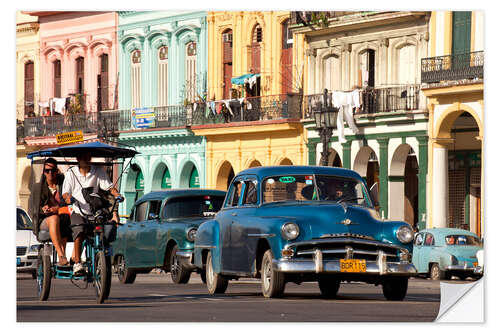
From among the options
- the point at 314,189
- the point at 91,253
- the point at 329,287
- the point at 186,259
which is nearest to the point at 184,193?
the point at 186,259

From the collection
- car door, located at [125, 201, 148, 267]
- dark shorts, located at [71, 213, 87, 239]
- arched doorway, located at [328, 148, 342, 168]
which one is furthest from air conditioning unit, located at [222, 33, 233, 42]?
dark shorts, located at [71, 213, 87, 239]

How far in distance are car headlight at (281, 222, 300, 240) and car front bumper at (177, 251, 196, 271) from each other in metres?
7.89

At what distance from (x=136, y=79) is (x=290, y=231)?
30.2m

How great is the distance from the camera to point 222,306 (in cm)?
1988

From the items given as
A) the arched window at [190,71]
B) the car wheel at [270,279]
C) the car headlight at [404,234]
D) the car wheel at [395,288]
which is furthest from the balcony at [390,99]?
the car headlight at [404,234]

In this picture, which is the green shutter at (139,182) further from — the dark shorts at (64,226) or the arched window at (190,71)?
the dark shorts at (64,226)

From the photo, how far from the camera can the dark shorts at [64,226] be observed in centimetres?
2098

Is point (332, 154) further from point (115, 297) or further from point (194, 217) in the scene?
point (115, 297)

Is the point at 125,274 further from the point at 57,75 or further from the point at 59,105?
the point at 57,75

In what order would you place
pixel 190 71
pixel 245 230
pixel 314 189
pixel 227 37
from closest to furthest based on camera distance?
pixel 245 230 < pixel 314 189 < pixel 190 71 < pixel 227 37

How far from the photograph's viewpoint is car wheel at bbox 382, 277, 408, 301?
21203 millimetres

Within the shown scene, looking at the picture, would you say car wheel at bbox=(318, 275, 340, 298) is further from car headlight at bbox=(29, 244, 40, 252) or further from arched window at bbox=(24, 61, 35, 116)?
arched window at bbox=(24, 61, 35, 116)

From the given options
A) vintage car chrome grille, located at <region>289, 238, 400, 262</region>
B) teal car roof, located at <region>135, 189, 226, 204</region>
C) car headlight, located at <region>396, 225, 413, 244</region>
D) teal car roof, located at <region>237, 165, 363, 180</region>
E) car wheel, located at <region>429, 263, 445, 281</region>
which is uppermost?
teal car roof, located at <region>237, 165, 363, 180</region>

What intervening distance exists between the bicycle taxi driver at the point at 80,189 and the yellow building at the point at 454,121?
20065 millimetres
